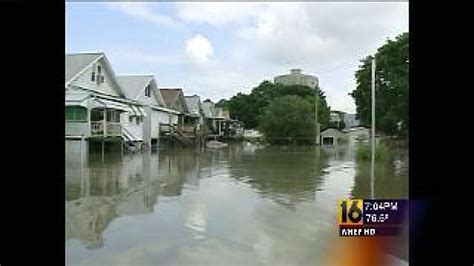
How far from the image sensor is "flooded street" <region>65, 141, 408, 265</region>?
8.20 feet

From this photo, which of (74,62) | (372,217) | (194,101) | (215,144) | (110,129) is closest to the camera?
(372,217)

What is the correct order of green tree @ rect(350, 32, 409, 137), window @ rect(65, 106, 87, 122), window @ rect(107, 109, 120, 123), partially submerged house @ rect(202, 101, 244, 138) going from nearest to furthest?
1. window @ rect(65, 106, 87, 122)
2. green tree @ rect(350, 32, 409, 137)
3. partially submerged house @ rect(202, 101, 244, 138)
4. window @ rect(107, 109, 120, 123)

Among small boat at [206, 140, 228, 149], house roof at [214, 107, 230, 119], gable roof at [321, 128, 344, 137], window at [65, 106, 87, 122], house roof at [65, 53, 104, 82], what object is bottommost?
small boat at [206, 140, 228, 149]

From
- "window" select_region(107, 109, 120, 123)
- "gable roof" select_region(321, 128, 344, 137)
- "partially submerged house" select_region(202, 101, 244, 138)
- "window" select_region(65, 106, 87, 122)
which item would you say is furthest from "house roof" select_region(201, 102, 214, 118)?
"window" select_region(107, 109, 120, 123)

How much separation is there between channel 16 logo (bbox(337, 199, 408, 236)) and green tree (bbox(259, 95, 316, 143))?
285cm

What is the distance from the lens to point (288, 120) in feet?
18.4

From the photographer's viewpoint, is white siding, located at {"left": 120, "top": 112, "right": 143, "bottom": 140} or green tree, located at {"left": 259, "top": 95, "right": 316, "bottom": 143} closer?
green tree, located at {"left": 259, "top": 95, "right": 316, "bottom": 143}

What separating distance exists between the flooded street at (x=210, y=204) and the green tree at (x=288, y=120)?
0.88 ft

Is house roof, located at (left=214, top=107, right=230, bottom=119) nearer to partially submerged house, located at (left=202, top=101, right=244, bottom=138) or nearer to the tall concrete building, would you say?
partially submerged house, located at (left=202, top=101, right=244, bottom=138)

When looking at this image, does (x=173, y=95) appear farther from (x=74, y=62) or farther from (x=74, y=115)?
(x=74, y=62)

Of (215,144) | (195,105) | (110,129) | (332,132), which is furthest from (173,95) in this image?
(110,129)

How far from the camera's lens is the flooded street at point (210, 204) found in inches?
A: 98.4

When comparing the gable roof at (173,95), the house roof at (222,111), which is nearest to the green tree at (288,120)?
the house roof at (222,111)

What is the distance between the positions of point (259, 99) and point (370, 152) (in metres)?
2.49
